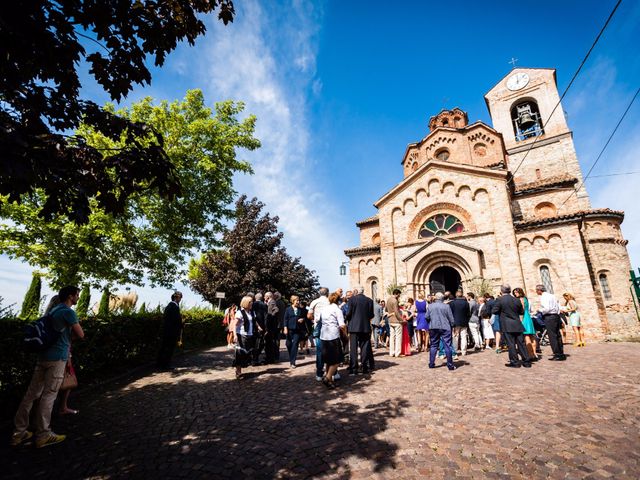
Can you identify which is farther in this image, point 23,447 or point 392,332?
point 392,332

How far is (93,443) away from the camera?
3.69 meters

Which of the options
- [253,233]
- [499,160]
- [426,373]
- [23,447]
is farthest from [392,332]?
[499,160]

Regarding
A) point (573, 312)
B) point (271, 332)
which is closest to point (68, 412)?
point (271, 332)

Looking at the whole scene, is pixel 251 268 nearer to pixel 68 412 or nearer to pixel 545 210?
pixel 68 412

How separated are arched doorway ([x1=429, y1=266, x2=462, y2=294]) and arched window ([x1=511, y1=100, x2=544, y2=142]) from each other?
1643cm

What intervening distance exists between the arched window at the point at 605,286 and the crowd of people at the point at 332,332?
9823 millimetres

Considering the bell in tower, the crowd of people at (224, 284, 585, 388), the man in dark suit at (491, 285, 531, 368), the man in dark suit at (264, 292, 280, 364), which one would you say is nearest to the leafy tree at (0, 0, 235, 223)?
the crowd of people at (224, 284, 585, 388)

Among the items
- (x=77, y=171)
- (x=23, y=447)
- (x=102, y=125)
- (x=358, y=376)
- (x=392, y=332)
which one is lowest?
(x=23, y=447)

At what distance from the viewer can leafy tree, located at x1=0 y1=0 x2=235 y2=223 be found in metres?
2.50

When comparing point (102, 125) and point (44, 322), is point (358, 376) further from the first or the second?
point (102, 125)

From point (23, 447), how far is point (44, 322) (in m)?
1.50

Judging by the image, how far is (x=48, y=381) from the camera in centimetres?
386

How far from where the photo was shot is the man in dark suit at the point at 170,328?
790cm

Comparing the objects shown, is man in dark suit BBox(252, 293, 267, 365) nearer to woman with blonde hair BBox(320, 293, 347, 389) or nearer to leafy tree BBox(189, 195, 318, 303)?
woman with blonde hair BBox(320, 293, 347, 389)
